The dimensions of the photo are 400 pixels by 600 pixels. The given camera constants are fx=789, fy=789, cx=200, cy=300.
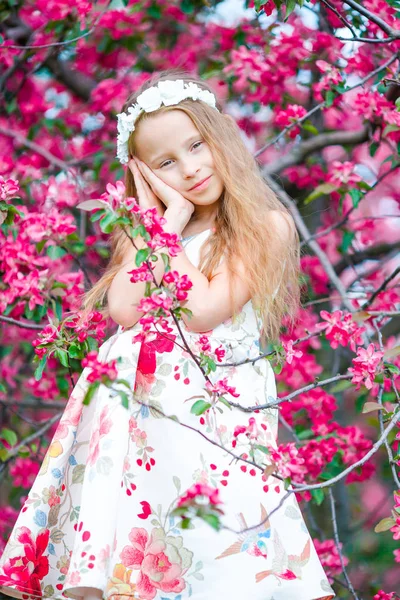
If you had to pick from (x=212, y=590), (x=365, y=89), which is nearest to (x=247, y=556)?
(x=212, y=590)

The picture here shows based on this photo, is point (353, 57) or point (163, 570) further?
point (353, 57)

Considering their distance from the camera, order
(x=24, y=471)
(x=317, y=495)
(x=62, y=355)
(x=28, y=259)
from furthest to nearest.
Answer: (x=24, y=471) → (x=28, y=259) → (x=317, y=495) → (x=62, y=355)

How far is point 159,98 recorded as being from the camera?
5.97 feet

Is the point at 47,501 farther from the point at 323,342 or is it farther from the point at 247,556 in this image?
the point at 323,342

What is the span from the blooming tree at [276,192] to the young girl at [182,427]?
0.11 ft

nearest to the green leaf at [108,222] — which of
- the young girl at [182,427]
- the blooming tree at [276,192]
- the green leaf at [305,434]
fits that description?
the blooming tree at [276,192]

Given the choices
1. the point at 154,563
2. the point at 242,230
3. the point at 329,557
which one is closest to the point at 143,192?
the point at 242,230

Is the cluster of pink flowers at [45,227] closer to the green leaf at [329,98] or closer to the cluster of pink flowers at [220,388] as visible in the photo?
the green leaf at [329,98]

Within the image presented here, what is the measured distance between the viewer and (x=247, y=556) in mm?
1566

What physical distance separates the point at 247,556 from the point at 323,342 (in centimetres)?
161

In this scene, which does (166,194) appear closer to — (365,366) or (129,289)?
(129,289)

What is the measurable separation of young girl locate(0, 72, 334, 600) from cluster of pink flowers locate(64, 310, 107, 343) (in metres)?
0.06

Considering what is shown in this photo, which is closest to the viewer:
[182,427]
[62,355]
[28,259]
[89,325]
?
[182,427]

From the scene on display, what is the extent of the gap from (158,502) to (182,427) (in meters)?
0.16
